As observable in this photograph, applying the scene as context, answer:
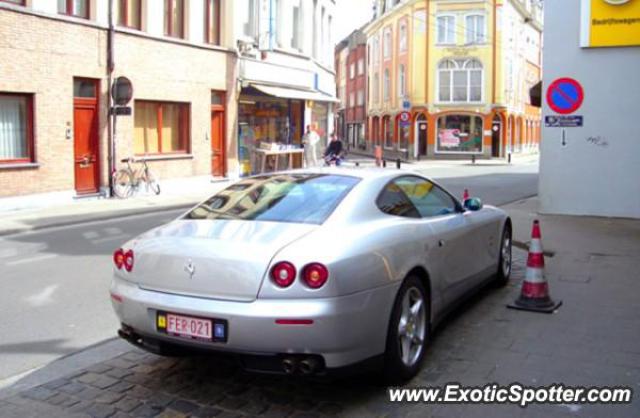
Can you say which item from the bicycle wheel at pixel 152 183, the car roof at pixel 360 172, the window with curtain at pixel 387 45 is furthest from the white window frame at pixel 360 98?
the car roof at pixel 360 172

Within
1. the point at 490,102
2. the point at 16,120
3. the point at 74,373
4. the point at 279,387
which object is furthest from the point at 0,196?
the point at 490,102

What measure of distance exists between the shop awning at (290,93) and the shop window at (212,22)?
7.25 feet

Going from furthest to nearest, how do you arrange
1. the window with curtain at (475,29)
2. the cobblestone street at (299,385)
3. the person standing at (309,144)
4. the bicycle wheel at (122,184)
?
the window with curtain at (475,29) → the person standing at (309,144) → the bicycle wheel at (122,184) → the cobblestone street at (299,385)

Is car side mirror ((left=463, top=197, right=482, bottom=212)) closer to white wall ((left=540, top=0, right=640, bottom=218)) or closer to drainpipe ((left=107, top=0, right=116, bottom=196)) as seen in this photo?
white wall ((left=540, top=0, right=640, bottom=218))

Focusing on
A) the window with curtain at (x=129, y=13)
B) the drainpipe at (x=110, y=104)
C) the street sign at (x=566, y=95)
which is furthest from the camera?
the window with curtain at (x=129, y=13)

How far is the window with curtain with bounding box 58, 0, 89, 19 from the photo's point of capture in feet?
56.1

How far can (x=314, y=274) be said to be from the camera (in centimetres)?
421

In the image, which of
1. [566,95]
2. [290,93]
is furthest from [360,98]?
[566,95]

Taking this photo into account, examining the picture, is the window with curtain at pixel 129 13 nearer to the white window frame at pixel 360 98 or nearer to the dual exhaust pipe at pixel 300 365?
the dual exhaust pipe at pixel 300 365

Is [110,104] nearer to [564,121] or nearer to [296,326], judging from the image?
[564,121]

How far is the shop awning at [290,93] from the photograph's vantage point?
24.8 meters

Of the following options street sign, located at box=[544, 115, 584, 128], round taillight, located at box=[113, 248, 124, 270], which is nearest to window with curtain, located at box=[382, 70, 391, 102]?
street sign, located at box=[544, 115, 584, 128]

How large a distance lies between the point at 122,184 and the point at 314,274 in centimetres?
1536

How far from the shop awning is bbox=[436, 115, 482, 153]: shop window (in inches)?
812
